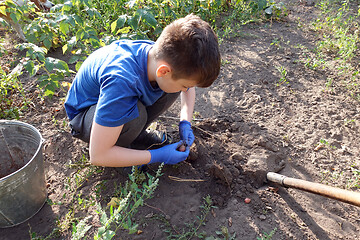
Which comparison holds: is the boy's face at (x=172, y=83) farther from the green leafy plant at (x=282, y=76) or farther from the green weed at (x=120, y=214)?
the green leafy plant at (x=282, y=76)

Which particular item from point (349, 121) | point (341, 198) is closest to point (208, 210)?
point (341, 198)

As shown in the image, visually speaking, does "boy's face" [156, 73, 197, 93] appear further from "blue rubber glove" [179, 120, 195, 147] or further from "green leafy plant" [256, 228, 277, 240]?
"green leafy plant" [256, 228, 277, 240]

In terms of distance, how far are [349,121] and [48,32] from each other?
2729 millimetres

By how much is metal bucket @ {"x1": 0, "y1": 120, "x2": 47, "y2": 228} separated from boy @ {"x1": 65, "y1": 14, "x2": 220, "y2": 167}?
0.33m

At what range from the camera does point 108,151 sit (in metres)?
1.49

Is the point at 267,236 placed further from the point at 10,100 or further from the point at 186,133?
the point at 10,100

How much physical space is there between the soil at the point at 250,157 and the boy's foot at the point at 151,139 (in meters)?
0.14

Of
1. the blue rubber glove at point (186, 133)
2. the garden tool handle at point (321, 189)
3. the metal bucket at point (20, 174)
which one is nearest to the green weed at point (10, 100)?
the metal bucket at point (20, 174)

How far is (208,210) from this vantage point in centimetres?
170

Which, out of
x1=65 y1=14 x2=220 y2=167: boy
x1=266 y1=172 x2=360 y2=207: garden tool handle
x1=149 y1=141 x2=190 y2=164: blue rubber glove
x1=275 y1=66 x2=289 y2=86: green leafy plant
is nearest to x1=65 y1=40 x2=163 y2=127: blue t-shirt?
x1=65 y1=14 x2=220 y2=167: boy

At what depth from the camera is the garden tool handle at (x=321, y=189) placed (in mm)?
1341

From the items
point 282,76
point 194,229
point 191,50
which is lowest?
point 194,229

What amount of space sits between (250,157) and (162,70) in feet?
3.38

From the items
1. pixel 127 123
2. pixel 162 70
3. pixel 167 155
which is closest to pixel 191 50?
pixel 162 70
